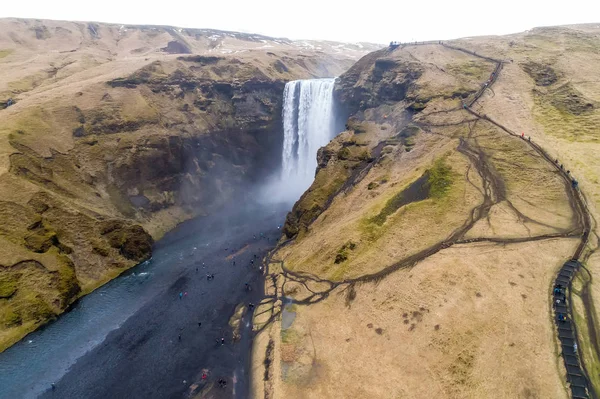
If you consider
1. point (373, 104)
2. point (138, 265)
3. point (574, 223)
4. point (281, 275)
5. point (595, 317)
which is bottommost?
point (138, 265)

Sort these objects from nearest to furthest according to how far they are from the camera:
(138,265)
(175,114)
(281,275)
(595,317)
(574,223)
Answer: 1. (595,317)
2. (574,223)
3. (281,275)
4. (138,265)
5. (175,114)

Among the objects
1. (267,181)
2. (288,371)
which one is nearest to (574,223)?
(288,371)

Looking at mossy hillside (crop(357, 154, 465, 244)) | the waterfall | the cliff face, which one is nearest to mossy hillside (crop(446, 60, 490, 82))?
the waterfall

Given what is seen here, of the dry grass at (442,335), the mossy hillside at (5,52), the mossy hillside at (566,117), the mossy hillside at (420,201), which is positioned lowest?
the dry grass at (442,335)

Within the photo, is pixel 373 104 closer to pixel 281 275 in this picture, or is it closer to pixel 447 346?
pixel 281 275

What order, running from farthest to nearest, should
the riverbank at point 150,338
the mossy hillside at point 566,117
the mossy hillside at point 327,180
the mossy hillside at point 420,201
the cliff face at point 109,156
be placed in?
the mossy hillside at point 327,180 < the mossy hillside at point 566,117 < the cliff face at point 109,156 < the mossy hillside at point 420,201 < the riverbank at point 150,338

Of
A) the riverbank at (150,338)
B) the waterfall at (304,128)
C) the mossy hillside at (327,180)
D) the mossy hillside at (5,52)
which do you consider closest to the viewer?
the riverbank at (150,338)

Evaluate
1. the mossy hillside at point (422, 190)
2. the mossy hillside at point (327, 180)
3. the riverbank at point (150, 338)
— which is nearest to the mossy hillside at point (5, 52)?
the riverbank at point (150, 338)

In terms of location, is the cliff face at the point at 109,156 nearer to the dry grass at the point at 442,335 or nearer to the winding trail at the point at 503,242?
the winding trail at the point at 503,242
